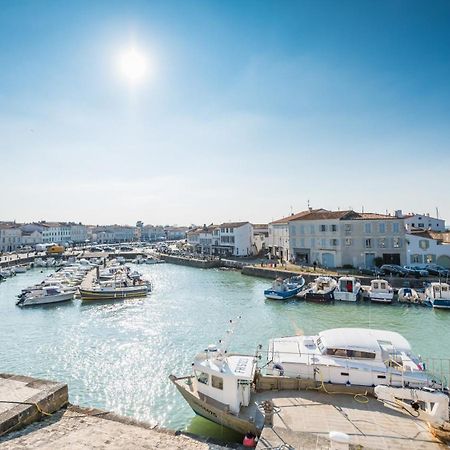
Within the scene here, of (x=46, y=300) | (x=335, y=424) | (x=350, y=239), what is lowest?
(x=46, y=300)

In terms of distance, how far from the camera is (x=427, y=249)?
4456 cm

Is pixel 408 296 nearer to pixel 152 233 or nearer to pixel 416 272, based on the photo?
pixel 416 272

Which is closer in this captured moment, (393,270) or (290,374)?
(290,374)

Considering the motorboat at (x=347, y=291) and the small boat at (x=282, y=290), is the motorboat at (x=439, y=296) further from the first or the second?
the small boat at (x=282, y=290)

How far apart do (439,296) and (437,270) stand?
11.2 metres

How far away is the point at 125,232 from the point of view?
170 m

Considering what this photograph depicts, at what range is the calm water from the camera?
16773 mm

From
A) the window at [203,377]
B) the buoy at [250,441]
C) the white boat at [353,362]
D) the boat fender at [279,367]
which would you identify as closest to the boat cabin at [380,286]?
the white boat at [353,362]

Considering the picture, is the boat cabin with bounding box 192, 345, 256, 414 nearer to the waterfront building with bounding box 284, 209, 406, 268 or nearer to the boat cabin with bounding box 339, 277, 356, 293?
the boat cabin with bounding box 339, 277, 356, 293

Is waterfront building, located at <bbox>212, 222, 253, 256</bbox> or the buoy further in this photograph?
waterfront building, located at <bbox>212, 222, 253, 256</bbox>

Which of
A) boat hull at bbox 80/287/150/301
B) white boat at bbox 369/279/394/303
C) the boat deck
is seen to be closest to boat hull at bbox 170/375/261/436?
the boat deck

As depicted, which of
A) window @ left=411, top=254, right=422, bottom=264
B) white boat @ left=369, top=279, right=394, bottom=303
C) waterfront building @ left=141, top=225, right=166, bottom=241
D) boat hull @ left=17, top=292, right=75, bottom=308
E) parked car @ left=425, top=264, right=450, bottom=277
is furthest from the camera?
waterfront building @ left=141, top=225, right=166, bottom=241

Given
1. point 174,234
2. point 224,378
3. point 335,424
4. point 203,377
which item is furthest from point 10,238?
point 335,424

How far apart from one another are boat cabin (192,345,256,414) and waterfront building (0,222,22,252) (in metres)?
116
